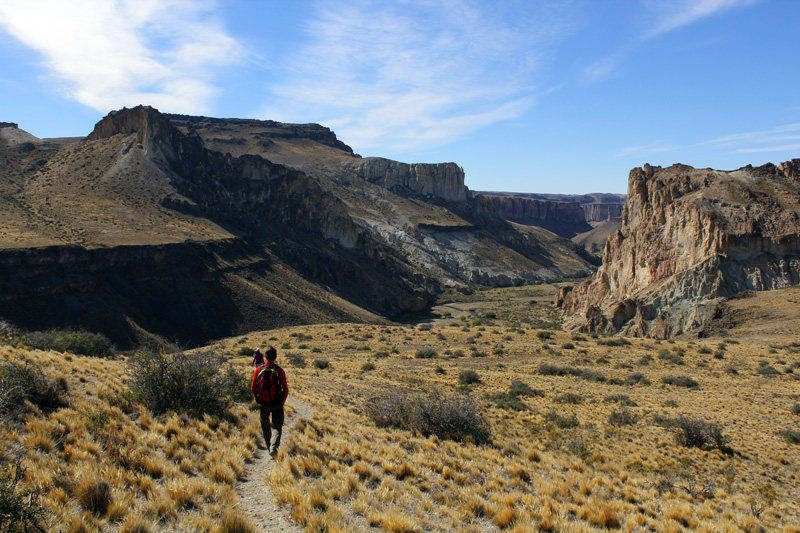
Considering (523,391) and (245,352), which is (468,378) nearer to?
(523,391)

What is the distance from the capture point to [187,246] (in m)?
50.5

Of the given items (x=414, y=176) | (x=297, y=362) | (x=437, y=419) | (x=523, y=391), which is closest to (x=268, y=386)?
(x=437, y=419)

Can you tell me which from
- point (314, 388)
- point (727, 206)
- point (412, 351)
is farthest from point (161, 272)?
point (727, 206)

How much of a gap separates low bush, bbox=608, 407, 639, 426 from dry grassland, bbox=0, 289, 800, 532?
4.2 inches

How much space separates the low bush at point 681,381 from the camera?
20766 millimetres

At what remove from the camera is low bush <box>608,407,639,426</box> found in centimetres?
1482

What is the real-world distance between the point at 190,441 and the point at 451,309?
72.0 metres

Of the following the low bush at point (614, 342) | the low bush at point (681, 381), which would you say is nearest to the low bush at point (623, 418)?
the low bush at point (681, 381)

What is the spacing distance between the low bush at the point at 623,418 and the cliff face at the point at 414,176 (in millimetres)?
123145

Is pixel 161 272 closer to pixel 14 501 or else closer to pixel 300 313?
pixel 300 313

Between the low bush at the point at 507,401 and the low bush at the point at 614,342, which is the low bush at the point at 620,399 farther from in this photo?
the low bush at the point at 614,342

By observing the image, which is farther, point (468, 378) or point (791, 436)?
point (468, 378)

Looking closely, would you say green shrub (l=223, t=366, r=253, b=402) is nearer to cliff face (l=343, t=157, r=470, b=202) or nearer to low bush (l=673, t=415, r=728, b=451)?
low bush (l=673, t=415, r=728, b=451)

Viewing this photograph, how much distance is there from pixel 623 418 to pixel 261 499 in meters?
13.1
